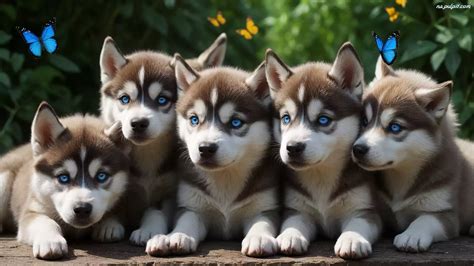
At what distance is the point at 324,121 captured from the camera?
18.6 ft

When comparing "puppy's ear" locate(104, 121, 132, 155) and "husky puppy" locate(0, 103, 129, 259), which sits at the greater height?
"puppy's ear" locate(104, 121, 132, 155)

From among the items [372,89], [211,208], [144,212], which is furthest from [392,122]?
[144,212]

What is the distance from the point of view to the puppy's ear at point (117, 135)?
6.05m

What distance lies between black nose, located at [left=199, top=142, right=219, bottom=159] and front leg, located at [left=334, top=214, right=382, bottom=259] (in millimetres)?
1014

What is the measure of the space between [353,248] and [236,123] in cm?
120

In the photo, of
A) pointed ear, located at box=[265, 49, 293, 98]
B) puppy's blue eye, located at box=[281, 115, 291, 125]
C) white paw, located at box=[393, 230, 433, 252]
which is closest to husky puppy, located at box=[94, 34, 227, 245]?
pointed ear, located at box=[265, 49, 293, 98]

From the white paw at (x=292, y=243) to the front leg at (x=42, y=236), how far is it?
4.65 ft

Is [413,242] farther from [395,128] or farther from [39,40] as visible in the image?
[39,40]

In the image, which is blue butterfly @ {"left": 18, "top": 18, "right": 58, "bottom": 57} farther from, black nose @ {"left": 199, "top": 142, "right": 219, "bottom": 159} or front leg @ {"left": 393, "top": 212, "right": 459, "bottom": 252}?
front leg @ {"left": 393, "top": 212, "right": 459, "bottom": 252}

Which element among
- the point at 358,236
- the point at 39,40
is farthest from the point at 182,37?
the point at 358,236

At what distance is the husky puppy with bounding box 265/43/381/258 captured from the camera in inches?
219

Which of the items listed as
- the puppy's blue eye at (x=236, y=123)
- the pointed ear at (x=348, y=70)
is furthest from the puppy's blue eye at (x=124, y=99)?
the pointed ear at (x=348, y=70)

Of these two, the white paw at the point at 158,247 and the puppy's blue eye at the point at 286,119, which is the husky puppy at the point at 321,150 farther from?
the white paw at the point at 158,247

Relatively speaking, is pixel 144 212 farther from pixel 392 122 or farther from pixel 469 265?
pixel 469 265
